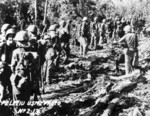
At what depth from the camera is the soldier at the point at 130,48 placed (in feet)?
42.1

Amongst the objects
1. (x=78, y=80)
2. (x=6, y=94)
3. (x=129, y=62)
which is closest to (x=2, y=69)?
(x=6, y=94)

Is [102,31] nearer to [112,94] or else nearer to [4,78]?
[112,94]

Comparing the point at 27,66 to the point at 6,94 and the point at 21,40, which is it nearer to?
the point at 21,40

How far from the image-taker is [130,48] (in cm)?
1293

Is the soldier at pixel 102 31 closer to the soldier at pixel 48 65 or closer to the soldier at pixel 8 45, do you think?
the soldier at pixel 48 65

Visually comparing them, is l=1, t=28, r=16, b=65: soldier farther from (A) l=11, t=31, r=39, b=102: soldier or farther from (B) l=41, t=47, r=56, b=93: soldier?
(B) l=41, t=47, r=56, b=93: soldier

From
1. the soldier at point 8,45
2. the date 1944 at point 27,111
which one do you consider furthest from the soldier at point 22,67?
the soldier at point 8,45

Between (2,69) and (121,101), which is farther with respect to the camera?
(121,101)

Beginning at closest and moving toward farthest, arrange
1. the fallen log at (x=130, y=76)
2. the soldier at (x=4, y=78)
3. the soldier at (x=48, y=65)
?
the soldier at (x=4, y=78) < the soldier at (x=48, y=65) < the fallen log at (x=130, y=76)

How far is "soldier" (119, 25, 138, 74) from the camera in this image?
12.8 meters

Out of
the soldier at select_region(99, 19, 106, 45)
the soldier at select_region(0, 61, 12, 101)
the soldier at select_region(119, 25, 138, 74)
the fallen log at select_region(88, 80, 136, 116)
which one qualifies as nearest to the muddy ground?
the fallen log at select_region(88, 80, 136, 116)

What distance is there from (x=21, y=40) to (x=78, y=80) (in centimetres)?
571

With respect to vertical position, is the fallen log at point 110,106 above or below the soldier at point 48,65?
below

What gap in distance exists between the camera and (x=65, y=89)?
1134 centimetres
